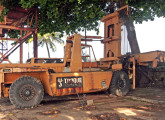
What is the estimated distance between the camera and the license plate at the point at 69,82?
22.9ft

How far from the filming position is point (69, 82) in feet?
23.6

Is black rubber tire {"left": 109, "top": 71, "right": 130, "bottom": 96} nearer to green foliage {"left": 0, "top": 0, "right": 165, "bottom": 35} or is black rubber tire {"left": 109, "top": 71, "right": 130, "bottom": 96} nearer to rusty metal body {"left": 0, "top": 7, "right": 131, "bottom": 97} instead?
rusty metal body {"left": 0, "top": 7, "right": 131, "bottom": 97}

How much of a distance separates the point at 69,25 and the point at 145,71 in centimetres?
576

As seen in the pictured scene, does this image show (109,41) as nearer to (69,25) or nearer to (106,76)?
(106,76)

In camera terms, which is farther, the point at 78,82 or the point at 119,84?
the point at 119,84

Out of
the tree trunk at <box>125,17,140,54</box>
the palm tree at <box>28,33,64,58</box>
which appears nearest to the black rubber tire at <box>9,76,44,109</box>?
the tree trunk at <box>125,17,140,54</box>

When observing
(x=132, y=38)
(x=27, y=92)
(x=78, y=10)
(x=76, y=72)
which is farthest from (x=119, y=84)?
(x=132, y=38)

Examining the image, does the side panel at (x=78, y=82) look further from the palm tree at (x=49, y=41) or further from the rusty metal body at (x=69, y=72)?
the palm tree at (x=49, y=41)

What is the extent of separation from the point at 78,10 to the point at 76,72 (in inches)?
210

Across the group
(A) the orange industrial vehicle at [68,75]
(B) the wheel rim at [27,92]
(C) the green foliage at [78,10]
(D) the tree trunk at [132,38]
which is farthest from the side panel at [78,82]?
(D) the tree trunk at [132,38]

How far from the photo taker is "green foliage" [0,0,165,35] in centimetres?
1109

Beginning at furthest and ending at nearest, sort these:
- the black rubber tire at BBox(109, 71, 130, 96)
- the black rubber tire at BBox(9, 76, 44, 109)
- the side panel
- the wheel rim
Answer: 1. the black rubber tire at BBox(109, 71, 130, 96)
2. the side panel
3. the wheel rim
4. the black rubber tire at BBox(9, 76, 44, 109)

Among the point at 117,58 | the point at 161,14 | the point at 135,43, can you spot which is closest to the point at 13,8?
the point at 117,58

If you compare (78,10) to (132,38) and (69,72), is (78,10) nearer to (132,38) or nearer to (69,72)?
(132,38)
